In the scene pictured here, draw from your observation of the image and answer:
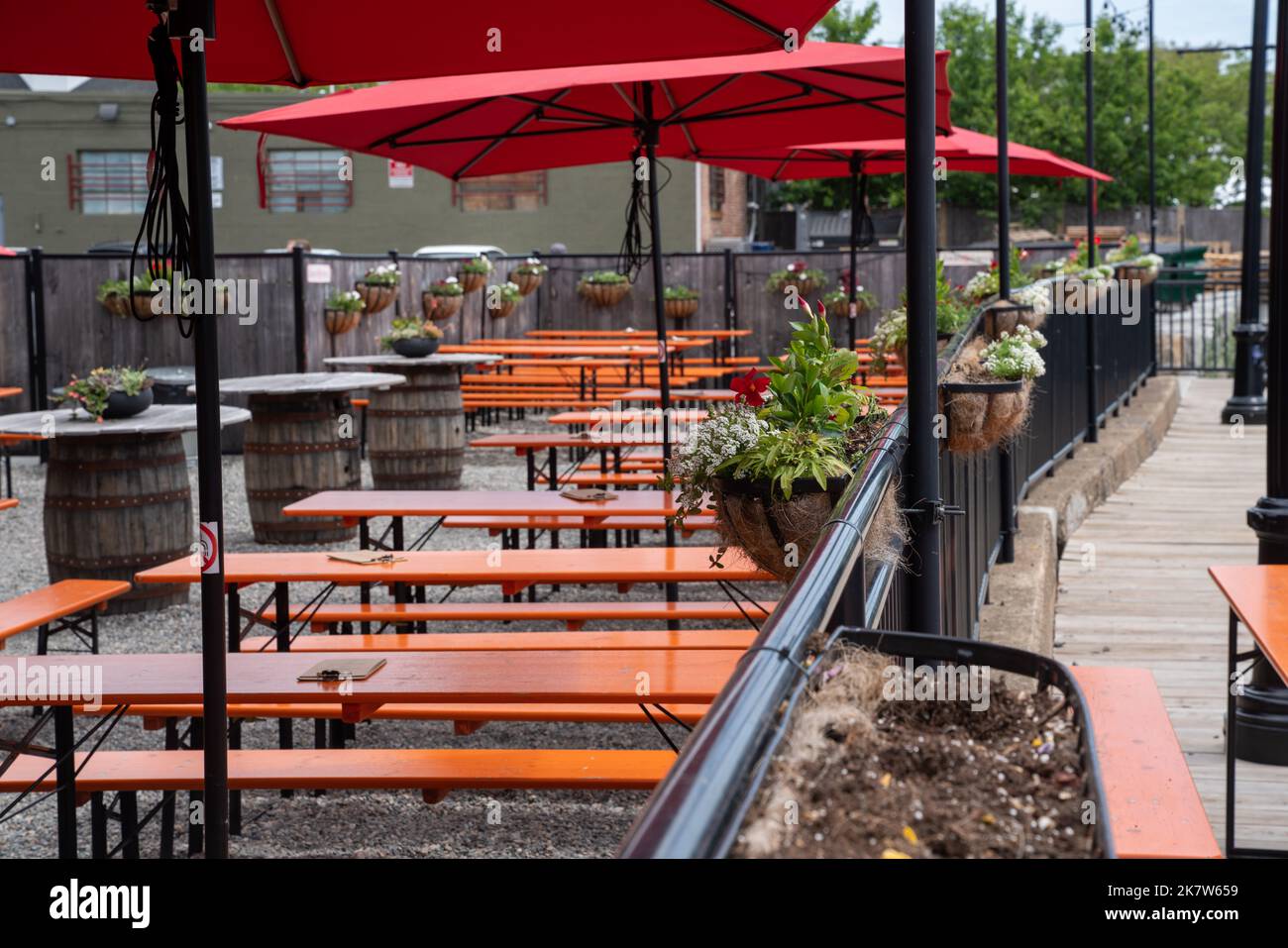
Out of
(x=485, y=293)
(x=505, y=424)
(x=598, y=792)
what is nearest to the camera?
(x=598, y=792)

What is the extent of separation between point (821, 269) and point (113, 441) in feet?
52.6

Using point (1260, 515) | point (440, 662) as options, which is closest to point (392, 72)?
point (440, 662)

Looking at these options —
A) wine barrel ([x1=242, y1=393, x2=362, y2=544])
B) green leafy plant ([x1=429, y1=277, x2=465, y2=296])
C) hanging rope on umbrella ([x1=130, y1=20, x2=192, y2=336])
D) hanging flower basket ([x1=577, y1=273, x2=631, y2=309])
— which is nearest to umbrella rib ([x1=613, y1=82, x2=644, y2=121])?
wine barrel ([x1=242, y1=393, x2=362, y2=544])

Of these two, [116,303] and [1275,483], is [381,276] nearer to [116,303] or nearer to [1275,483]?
[116,303]

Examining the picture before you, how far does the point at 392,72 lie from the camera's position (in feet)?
15.3

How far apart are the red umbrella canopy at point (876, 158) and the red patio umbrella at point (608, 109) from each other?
1684 mm

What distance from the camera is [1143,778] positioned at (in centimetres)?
367

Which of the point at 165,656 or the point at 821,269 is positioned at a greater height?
the point at 821,269

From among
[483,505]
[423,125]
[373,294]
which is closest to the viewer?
[483,505]

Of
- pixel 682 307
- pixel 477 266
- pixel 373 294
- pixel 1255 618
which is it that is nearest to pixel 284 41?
pixel 1255 618

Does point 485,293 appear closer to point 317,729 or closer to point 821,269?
point 821,269

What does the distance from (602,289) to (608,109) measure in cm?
1530

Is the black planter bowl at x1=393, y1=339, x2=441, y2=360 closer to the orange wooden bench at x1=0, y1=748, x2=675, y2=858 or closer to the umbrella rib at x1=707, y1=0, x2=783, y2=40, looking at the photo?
the orange wooden bench at x1=0, y1=748, x2=675, y2=858
